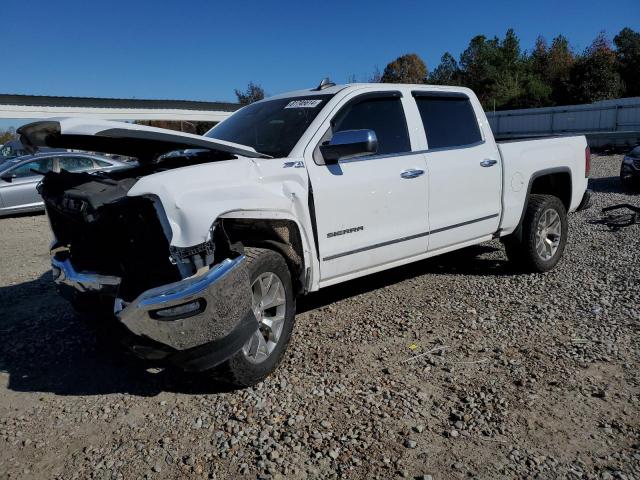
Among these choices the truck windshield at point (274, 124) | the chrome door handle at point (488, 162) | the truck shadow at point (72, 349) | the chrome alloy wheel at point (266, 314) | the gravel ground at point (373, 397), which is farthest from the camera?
the chrome door handle at point (488, 162)

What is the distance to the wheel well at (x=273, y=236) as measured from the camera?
354 cm

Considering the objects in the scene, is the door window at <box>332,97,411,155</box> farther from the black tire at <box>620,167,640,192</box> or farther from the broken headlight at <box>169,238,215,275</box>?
the black tire at <box>620,167,640,192</box>

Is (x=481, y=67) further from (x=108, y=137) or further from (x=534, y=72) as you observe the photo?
(x=108, y=137)

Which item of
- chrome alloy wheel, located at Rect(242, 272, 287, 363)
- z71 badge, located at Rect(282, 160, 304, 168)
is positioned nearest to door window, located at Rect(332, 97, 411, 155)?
z71 badge, located at Rect(282, 160, 304, 168)

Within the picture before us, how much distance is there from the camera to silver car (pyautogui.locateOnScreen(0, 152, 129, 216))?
12.0 metres

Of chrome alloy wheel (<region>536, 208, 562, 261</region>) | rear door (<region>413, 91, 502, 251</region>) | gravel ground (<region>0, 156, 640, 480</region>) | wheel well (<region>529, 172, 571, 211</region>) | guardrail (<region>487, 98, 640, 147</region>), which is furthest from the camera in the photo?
guardrail (<region>487, 98, 640, 147</region>)

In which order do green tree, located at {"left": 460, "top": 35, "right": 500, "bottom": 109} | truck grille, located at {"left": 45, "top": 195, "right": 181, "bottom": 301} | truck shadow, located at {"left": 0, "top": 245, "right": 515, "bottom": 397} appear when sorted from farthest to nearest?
1. green tree, located at {"left": 460, "top": 35, "right": 500, "bottom": 109}
2. truck shadow, located at {"left": 0, "top": 245, "right": 515, "bottom": 397}
3. truck grille, located at {"left": 45, "top": 195, "right": 181, "bottom": 301}

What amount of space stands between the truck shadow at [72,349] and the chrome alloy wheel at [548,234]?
461 millimetres

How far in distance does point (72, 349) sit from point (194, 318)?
1965 mm

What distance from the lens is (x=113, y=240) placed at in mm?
3484

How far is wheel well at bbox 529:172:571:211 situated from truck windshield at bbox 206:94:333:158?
3.10m

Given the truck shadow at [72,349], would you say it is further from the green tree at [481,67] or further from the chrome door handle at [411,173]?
the green tree at [481,67]

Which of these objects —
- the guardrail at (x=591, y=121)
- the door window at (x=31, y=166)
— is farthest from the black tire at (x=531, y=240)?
the guardrail at (x=591, y=121)

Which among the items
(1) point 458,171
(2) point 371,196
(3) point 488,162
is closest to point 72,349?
(2) point 371,196
